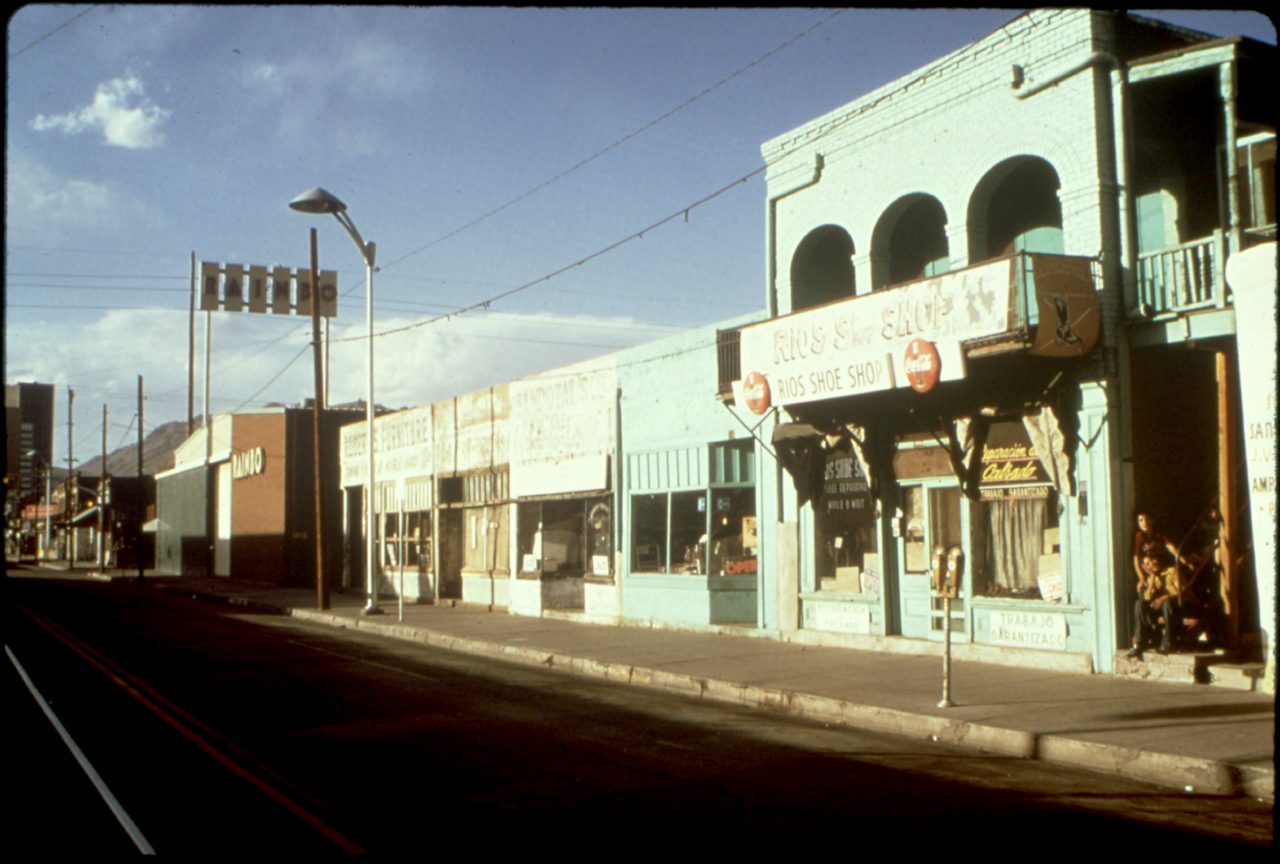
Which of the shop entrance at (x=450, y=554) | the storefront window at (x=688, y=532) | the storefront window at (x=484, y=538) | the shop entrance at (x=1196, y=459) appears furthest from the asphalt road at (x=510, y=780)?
the shop entrance at (x=450, y=554)

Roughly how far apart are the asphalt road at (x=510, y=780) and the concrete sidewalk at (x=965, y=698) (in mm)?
377

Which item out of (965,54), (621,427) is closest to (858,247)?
(965,54)

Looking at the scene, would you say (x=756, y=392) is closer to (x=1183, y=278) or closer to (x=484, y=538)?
(x=1183, y=278)

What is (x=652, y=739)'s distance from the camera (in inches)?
416

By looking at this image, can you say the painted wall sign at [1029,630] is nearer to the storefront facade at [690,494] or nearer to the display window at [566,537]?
the storefront facade at [690,494]

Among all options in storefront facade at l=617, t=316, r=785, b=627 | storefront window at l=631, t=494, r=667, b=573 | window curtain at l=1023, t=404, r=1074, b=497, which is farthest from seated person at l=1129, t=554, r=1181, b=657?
storefront window at l=631, t=494, r=667, b=573

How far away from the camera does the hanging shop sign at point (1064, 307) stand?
13.4m

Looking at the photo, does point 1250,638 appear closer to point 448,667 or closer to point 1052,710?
point 1052,710

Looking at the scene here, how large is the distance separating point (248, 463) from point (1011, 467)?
39262 mm

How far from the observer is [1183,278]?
13.4m

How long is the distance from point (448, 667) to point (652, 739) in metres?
7.20

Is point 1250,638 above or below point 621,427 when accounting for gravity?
below

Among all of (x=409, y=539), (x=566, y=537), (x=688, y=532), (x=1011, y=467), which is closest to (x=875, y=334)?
(x=1011, y=467)

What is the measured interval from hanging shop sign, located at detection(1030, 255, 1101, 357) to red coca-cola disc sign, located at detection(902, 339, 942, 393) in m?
1.30
